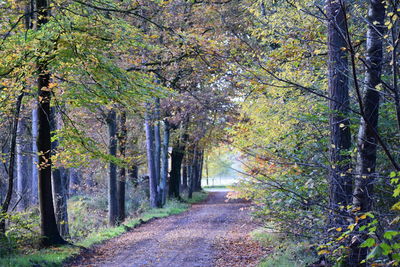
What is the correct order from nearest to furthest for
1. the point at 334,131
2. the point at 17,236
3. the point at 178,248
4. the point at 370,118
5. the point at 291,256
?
the point at 370,118 < the point at 334,131 < the point at 291,256 < the point at 17,236 < the point at 178,248

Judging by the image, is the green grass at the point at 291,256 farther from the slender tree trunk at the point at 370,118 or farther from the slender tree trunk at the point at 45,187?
the slender tree trunk at the point at 45,187

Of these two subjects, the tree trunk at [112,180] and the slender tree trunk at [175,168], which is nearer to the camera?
the tree trunk at [112,180]

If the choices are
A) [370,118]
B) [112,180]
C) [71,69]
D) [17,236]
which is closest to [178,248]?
[17,236]

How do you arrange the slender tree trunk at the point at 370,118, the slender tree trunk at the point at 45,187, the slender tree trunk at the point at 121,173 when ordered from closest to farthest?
the slender tree trunk at the point at 370,118 → the slender tree trunk at the point at 45,187 → the slender tree trunk at the point at 121,173

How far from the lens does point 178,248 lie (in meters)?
11.7

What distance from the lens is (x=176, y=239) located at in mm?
13266

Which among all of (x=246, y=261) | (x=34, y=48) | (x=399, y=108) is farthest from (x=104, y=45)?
(x=399, y=108)

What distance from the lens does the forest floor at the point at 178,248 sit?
395 inches

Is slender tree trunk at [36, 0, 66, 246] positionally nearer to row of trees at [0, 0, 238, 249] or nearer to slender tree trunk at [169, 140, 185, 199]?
row of trees at [0, 0, 238, 249]

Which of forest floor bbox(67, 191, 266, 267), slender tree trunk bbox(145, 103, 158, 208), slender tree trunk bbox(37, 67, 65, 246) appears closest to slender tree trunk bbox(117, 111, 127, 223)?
slender tree trunk bbox(145, 103, 158, 208)

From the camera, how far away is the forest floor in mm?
10023

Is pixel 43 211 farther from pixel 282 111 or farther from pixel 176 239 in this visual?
pixel 282 111

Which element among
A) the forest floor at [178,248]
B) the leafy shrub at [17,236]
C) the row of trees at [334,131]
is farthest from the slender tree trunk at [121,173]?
the row of trees at [334,131]

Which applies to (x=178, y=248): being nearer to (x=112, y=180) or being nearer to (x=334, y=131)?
(x=334, y=131)
